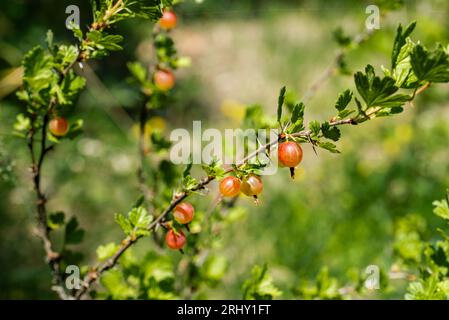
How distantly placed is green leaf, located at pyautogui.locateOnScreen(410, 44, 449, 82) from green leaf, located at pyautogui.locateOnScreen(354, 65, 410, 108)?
46mm

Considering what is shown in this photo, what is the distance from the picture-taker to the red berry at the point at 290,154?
3.22ft

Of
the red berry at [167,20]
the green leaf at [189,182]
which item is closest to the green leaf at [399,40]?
the green leaf at [189,182]

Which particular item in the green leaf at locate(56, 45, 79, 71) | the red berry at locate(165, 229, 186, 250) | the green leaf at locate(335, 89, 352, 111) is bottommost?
the red berry at locate(165, 229, 186, 250)

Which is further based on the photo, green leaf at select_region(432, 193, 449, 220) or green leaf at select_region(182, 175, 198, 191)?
green leaf at select_region(432, 193, 449, 220)

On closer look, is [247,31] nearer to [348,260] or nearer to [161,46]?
[348,260]

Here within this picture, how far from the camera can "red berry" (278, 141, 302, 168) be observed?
3.22ft

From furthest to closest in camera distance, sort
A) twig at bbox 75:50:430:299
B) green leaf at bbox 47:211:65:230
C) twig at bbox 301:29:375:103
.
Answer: twig at bbox 301:29:375:103 → green leaf at bbox 47:211:65:230 → twig at bbox 75:50:430:299

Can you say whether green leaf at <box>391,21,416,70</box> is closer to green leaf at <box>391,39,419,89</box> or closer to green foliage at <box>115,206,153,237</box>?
green leaf at <box>391,39,419,89</box>

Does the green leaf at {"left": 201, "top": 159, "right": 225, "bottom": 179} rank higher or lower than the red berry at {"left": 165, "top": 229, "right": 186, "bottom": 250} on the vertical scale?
higher

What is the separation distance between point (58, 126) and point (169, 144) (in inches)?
15.8

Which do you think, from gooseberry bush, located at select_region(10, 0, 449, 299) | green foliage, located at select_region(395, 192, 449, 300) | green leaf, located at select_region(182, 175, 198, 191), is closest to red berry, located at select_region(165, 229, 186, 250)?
gooseberry bush, located at select_region(10, 0, 449, 299)

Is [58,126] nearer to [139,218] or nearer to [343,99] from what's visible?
[139,218]

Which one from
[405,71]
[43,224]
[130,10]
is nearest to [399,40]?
[405,71]
